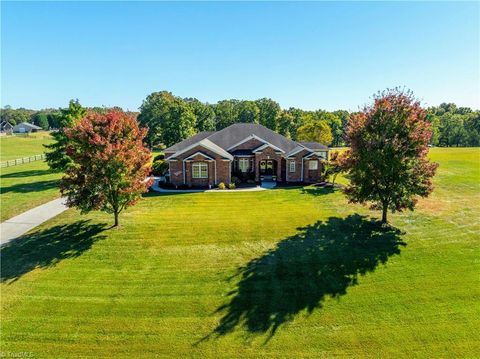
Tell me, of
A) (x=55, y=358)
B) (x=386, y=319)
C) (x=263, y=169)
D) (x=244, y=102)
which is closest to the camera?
(x=55, y=358)

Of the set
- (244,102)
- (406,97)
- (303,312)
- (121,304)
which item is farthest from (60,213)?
(244,102)

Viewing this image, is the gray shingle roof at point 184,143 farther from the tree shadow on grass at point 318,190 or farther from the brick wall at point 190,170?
the tree shadow on grass at point 318,190

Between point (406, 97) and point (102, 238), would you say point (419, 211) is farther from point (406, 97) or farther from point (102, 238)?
point (102, 238)

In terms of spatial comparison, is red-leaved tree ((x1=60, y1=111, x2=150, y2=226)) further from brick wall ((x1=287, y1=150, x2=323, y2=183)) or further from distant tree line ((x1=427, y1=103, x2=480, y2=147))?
distant tree line ((x1=427, y1=103, x2=480, y2=147))

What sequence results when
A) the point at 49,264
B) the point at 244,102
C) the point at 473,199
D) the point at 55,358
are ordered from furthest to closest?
the point at 244,102 → the point at 473,199 → the point at 49,264 → the point at 55,358

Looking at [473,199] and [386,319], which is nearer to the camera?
[386,319]

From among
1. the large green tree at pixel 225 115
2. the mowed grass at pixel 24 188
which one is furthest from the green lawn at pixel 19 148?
the large green tree at pixel 225 115

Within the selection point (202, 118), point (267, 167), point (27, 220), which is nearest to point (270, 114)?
point (202, 118)
